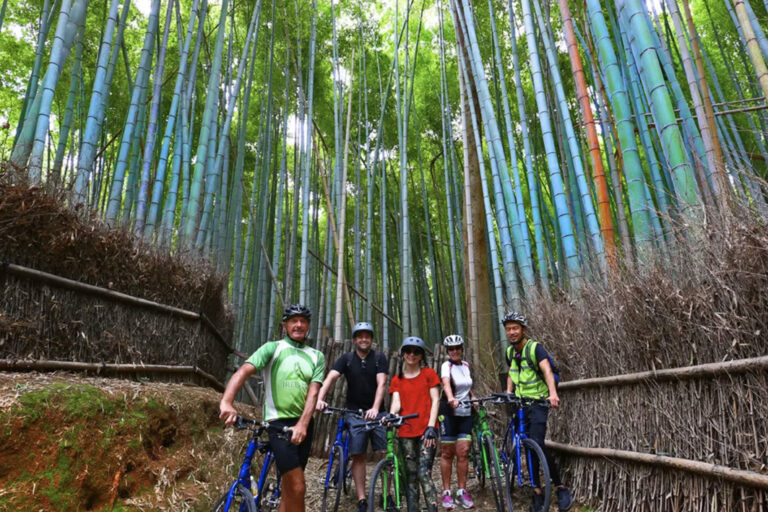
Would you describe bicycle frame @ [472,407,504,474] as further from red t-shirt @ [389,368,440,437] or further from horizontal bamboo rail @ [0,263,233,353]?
horizontal bamboo rail @ [0,263,233,353]

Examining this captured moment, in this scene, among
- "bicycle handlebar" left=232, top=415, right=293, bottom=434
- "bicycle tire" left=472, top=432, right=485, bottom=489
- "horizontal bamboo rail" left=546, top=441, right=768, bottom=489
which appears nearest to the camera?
"horizontal bamboo rail" left=546, top=441, right=768, bottom=489

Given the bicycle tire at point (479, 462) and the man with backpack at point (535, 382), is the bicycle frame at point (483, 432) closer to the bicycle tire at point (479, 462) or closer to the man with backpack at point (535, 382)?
the bicycle tire at point (479, 462)

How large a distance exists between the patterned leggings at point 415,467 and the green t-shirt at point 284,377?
2.90ft

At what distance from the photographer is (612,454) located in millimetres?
2535

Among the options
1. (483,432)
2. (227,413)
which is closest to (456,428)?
(483,432)

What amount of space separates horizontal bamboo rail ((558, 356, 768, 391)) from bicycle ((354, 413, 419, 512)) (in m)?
1.06

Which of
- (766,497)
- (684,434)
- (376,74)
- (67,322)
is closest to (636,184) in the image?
(684,434)

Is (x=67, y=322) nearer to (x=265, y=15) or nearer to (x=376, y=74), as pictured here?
(x=265, y=15)

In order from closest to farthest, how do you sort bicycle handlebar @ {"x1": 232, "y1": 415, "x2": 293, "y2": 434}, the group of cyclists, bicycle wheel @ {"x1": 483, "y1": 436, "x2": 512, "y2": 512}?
1. bicycle handlebar @ {"x1": 232, "y1": 415, "x2": 293, "y2": 434}
2. the group of cyclists
3. bicycle wheel @ {"x1": 483, "y1": 436, "x2": 512, "y2": 512}

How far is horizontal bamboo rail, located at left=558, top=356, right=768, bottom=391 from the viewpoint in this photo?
178cm

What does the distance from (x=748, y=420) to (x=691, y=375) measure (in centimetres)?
30

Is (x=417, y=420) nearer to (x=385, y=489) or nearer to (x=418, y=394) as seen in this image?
(x=418, y=394)

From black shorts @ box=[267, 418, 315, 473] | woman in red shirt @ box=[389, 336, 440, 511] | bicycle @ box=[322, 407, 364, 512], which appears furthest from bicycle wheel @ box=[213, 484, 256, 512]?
bicycle @ box=[322, 407, 364, 512]

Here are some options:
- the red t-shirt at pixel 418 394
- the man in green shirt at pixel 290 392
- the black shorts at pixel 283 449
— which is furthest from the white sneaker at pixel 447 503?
the black shorts at pixel 283 449
